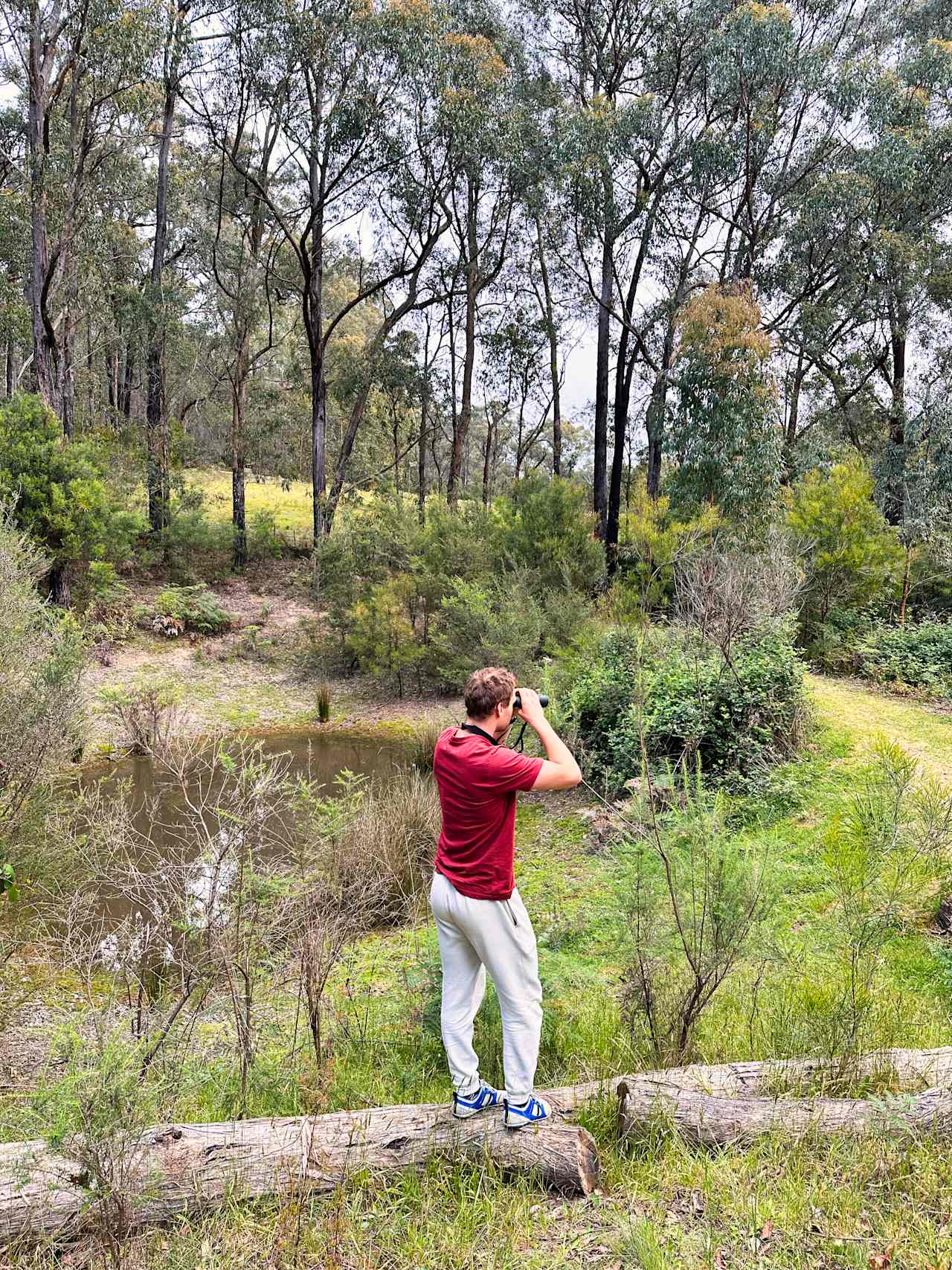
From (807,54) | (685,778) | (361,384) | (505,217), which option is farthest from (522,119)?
(685,778)

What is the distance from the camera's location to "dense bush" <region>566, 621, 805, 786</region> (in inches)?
299

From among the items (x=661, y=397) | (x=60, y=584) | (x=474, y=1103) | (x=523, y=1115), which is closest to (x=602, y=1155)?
(x=523, y=1115)

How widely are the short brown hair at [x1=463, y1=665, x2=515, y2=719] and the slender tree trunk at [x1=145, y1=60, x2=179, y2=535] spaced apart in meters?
17.1

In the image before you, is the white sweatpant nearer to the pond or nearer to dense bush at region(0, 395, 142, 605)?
the pond

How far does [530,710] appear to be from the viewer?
295cm

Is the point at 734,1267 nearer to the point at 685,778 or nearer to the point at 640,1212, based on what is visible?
the point at 640,1212

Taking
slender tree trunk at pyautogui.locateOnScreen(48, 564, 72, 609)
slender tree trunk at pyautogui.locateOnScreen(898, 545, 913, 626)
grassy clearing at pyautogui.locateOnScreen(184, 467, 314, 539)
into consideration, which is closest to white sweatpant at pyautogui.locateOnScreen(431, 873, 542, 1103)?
slender tree trunk at pyautogui.locateOnScreen(898, 545, 913, 626)

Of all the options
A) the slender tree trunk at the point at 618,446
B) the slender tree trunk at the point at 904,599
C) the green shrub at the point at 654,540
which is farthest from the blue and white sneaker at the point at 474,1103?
the slender tree trunk at the point at 618,446

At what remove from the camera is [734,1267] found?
7.36 feet

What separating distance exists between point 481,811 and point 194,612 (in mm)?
14157

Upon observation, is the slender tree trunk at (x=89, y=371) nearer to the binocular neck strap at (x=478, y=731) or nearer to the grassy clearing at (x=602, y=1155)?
the grassy clearing at (x=602, y=1155)

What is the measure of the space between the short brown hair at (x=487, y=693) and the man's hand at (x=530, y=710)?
3.2 inches

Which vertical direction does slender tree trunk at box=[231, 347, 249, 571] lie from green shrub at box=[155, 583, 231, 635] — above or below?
above

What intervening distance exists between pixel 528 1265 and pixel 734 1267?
60 centimetres
